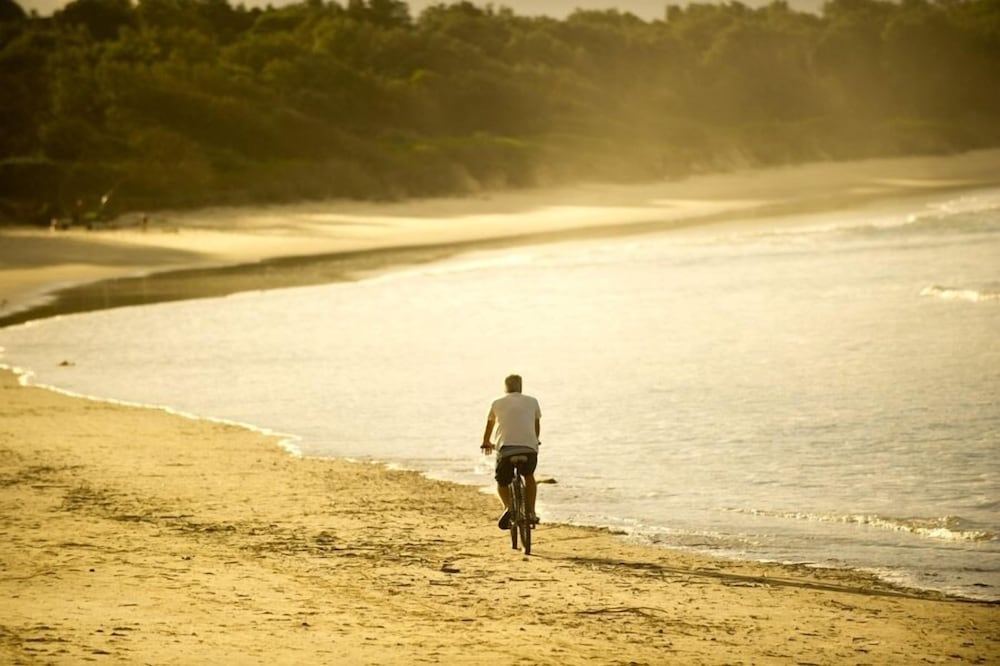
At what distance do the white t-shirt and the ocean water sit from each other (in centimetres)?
137

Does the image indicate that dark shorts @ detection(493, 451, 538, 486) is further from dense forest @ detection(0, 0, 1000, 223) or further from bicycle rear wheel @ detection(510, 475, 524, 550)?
dense forest @ detection(0, 0, 1000, 223)

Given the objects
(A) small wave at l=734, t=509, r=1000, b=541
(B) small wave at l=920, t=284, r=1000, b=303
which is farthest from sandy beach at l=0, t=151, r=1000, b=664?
(B) small wave at l=920, t=284, r=1000, b=303

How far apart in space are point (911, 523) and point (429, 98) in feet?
231

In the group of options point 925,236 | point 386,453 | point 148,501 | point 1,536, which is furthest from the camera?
point 925,236

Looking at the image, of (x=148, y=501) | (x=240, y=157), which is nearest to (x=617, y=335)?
(x=148, y=501)

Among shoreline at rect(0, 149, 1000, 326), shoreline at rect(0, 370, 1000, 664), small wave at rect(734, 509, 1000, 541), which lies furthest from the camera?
shoreline at rect(0, 149, 1000, 326)

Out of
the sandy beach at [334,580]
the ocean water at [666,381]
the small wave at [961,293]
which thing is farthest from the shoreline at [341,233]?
the sandy beach at [334,580]

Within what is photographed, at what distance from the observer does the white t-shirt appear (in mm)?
11148

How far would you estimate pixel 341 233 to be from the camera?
47.6 m

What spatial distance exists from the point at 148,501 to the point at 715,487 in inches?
202

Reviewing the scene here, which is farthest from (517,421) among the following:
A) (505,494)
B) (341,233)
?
(341,233)

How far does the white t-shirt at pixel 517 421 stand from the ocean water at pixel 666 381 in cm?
137

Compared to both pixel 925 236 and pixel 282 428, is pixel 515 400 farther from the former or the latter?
pixel 925 236

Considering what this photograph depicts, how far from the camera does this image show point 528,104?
8525cm
